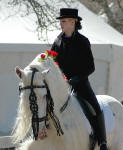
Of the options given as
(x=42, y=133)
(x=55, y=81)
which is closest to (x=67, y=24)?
(x=55, y=81)

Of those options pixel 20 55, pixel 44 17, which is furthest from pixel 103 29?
pixel 44 17

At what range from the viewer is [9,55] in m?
11.5

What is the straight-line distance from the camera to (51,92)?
17.9 ft

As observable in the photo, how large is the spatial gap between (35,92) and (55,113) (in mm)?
575

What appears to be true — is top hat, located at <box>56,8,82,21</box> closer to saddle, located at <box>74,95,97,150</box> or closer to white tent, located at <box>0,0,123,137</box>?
saddle, located at <box>74,95,97,150</box>

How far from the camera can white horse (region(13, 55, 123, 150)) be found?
17.1 ft

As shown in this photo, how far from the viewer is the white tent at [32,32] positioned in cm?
1180

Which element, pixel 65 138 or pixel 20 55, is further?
pixel 20 55

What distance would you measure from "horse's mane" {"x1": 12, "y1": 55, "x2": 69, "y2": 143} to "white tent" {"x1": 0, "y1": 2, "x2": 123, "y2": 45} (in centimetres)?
576

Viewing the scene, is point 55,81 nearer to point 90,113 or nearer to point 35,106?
point 35,106

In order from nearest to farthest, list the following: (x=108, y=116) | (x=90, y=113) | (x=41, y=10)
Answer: (x=90, y=113)
(x=108, y=116)
(x=41, y=10)

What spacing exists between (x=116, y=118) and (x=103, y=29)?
8.38m

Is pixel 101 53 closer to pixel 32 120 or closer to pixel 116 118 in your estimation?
pixel 116 118

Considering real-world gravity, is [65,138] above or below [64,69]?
below
